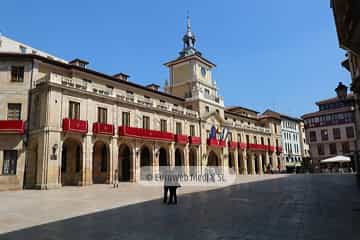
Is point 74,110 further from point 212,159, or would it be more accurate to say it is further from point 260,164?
point 260,164

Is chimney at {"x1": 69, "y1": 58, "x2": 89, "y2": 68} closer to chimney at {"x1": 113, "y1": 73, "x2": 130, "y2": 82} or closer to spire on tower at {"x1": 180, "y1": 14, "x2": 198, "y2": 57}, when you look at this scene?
chimney at {"x1": 113, "y1": 73, "x2": 130, "y2": 82}

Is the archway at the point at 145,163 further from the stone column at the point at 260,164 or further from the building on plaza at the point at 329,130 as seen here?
the building on plaza at the point at 329,130

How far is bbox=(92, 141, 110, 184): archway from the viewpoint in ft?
87.5

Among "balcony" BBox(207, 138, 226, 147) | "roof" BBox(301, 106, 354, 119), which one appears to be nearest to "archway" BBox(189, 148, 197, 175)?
"balcony" BBox(207, 138, 226, 147)

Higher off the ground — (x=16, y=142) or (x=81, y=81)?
(x=81, y=81)

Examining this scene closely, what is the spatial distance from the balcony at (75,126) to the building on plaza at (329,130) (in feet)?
160

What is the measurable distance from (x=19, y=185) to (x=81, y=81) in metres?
10.9

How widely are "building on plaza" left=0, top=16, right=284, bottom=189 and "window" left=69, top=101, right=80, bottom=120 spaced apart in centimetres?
8

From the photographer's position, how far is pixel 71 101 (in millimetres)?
23578

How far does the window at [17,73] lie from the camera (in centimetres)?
2316

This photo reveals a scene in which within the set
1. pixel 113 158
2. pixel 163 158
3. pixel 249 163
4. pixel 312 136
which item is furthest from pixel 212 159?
pixel 312 136

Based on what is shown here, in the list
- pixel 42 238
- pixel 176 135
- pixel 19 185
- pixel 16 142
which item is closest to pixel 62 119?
pixel 16 142

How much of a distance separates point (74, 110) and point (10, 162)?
6539 mm

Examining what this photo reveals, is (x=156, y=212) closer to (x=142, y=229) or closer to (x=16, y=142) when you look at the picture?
(x=142, y=229)
